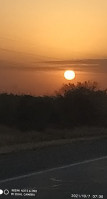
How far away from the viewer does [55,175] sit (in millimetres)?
14805

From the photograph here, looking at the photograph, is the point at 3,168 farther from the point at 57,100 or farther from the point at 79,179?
the point at 57,100

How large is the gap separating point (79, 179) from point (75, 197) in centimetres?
281

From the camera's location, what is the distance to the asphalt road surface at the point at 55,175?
1152 centimetres

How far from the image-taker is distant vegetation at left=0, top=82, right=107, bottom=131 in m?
59.5

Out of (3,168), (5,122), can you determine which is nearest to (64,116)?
(5,122)

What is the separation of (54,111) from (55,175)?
159 feet

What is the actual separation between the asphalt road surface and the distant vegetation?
36.8 m

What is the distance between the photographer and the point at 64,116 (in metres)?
63.0
